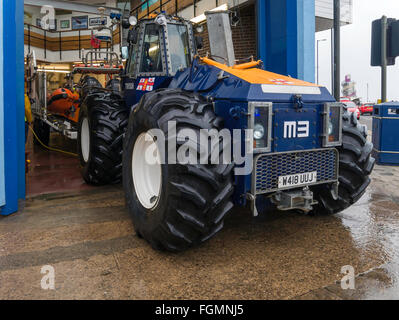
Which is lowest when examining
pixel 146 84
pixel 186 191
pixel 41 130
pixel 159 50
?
pixel 186 191

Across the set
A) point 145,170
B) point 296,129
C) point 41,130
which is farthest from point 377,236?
point 41,130

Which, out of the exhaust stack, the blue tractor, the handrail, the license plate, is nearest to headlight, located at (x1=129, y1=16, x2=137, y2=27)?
the exhaust stack

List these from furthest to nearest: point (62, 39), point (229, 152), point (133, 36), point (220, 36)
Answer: point (62, 39) < point (220, 36) < point (133, 36) < point (229, 152)

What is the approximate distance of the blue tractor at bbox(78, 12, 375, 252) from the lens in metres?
2.66

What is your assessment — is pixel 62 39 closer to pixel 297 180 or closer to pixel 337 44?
pixel 337 44

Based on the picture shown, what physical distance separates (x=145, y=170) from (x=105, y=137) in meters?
1.68

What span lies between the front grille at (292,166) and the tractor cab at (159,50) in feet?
5.93

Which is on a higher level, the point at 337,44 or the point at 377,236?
the point at 337,44

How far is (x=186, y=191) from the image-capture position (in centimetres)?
260

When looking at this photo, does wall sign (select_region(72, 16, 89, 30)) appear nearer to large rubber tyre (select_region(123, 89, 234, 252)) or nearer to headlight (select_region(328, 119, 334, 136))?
large rubber tyre (select_region(123, 89, 234, 252))

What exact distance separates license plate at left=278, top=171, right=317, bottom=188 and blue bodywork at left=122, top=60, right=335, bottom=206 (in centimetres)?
23

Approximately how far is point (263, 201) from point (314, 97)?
1048 mm

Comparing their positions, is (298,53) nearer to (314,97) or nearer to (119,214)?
(314,97)
